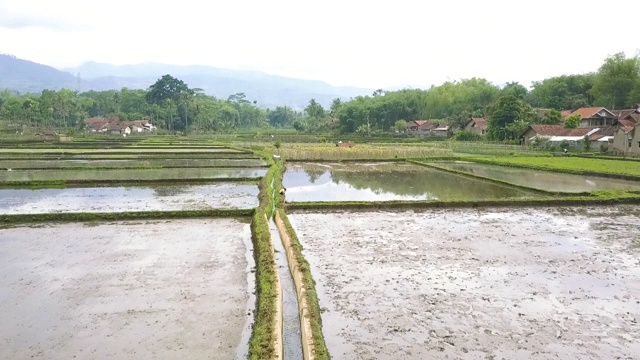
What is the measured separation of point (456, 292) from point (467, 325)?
1343mm

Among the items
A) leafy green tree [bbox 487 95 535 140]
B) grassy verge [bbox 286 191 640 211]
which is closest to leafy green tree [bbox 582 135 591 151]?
leafy green tree [bbox 487 95 535 140]

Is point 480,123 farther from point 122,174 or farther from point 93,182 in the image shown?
point 93,182

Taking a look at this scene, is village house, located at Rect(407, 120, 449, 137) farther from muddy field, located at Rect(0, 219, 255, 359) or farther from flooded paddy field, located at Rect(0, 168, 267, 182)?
muddy field, located at Rect(0, 219, 255, 359)

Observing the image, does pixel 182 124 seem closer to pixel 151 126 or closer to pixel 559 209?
pixel 151 126

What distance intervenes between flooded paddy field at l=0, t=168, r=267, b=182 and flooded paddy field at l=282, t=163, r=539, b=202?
120 inches

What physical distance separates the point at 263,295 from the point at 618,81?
62786mm

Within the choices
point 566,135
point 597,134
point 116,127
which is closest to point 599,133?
point 597,134

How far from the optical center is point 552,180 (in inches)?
916

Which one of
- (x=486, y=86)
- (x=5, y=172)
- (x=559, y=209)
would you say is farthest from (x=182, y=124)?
(x=559, y=209)

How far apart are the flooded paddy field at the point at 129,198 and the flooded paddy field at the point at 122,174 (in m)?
1.89

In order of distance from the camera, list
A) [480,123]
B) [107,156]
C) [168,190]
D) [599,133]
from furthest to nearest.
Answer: [480,123] → [599,133] → [107,156] → [168,190]

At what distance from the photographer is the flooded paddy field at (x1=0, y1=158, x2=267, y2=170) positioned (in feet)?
87.4

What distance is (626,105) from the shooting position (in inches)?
2249

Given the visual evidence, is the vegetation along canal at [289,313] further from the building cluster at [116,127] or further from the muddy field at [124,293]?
the building cluster at [116,127]
